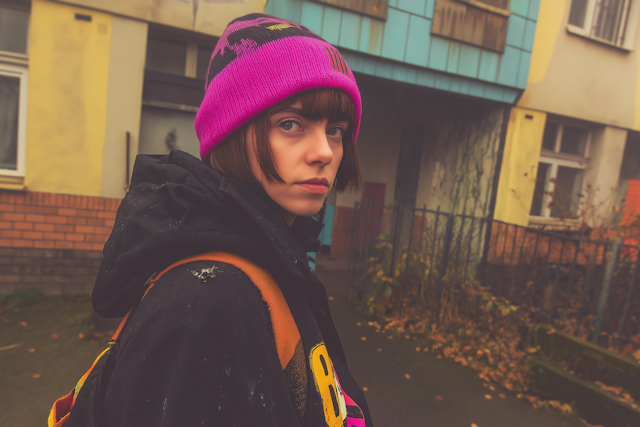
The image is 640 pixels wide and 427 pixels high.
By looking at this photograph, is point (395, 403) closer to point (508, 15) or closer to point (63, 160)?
point (63, 160)

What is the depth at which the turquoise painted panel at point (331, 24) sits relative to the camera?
13.8 ft

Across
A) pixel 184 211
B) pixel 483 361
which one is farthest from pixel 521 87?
pixel 184 211

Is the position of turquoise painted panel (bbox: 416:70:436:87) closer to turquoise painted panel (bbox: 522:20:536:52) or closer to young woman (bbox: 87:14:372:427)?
turquoise painted panel (bbox: 522:20:536:52)

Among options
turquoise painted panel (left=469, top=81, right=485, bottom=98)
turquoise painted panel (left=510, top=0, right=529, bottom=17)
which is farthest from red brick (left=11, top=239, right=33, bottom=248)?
turquoise painted panel (left=510, top=0, right=529, bottom=17)

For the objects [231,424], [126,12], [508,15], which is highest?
[508,15]

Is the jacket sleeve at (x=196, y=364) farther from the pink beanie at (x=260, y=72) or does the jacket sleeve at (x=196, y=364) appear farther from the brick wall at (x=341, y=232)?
the brick wall at (x=341, y=232)

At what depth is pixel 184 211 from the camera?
0.80 meters

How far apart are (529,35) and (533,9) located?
0.35 m

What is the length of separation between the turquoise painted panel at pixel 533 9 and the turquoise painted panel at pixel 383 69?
7.75 ft

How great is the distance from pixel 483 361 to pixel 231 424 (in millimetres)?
3948

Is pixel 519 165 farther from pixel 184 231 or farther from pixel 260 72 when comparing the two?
→ pixel 184 231

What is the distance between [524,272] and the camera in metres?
4.49

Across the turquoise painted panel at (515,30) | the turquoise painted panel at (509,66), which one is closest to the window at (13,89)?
the turquoise painted panel at (509,66)

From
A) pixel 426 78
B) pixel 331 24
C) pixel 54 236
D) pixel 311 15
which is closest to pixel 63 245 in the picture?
pixel 54 236
